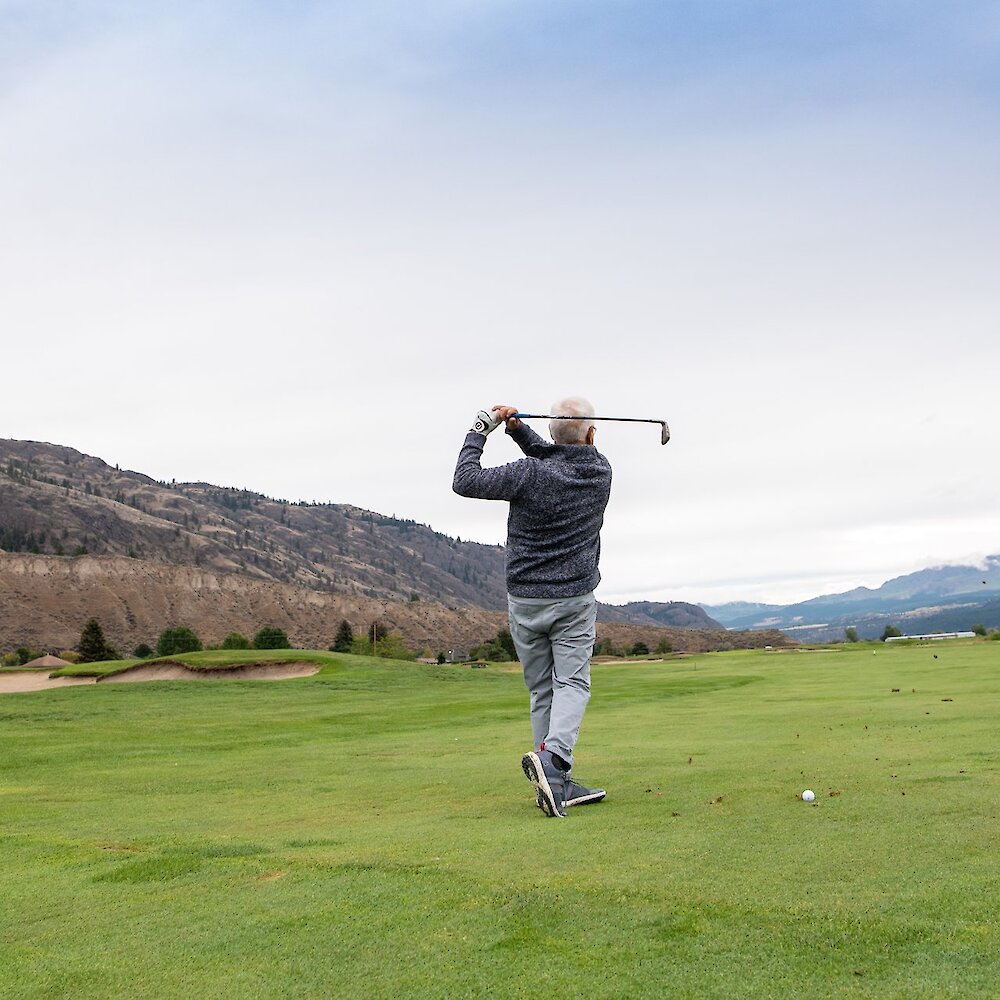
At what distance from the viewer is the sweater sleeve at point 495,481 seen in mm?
6621

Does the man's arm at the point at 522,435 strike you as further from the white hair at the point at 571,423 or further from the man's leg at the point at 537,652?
the man's leg at the point at 537,652

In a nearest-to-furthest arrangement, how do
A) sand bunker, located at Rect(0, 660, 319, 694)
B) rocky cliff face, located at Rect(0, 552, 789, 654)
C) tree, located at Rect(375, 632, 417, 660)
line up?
sand bunker, located at Rect(0, 660, 319, 694) < tree, located at Rect(375, 632, 417, 660) < rocky cliff face, located at Rect(0, 552, 789, 654)

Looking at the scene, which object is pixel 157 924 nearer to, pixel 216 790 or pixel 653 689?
pixel 216 790

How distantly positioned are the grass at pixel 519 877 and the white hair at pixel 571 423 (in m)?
2.39

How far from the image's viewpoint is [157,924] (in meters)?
3.76

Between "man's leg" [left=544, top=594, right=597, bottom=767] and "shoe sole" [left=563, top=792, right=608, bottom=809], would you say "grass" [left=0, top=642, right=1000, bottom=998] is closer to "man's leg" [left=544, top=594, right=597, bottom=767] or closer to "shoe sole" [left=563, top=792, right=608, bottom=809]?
"shoe sole" [left=563, top=792, right=608, bottom=809]

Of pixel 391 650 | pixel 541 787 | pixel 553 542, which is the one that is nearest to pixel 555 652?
pixel 553 542

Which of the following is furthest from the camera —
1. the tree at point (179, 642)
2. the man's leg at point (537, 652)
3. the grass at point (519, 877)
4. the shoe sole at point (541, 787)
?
the tree at point (179, 642)

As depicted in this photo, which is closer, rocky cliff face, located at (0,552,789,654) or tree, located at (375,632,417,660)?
tree, located at (375,632,417,660)

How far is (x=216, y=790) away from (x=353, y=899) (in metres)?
5.10

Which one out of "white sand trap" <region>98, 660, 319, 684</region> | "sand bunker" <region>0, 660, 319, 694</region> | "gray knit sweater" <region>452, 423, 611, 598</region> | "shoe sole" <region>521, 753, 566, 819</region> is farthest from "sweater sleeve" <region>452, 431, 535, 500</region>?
"white sand trap" <region>98, 660, 319, 684</region>

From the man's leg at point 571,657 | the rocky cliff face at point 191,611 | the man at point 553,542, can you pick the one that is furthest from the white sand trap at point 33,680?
the rocky cliff face at point 191,611

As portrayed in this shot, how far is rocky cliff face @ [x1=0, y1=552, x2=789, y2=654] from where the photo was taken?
127 m

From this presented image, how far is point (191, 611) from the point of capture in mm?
138250
